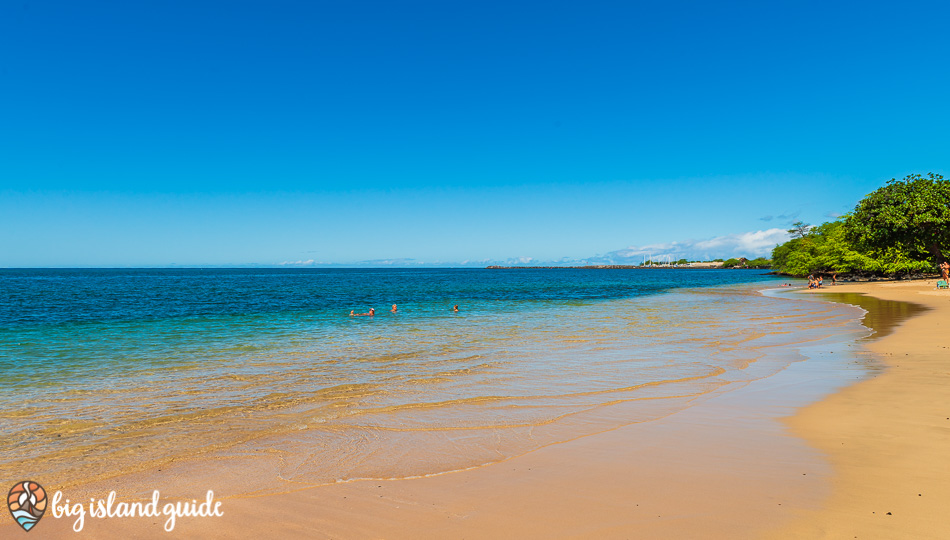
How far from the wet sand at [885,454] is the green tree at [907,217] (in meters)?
50.5

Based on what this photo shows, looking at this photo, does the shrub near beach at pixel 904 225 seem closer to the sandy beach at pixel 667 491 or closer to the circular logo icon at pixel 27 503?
the sandy beach at pixel 667 491

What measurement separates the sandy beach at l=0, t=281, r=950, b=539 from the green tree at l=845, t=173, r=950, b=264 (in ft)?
183

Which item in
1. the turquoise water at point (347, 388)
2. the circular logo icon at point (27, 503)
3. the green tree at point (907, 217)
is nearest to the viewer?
the circular logo icon at point (27, 503)

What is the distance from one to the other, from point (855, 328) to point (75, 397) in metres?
26.4

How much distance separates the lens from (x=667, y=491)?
512 centimetres

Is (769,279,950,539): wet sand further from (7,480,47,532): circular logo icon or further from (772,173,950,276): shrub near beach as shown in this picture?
(772,173,950,276): shrub near beach

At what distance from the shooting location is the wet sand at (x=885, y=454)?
4.32 meters

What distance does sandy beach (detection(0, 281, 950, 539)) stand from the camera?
14.5ft

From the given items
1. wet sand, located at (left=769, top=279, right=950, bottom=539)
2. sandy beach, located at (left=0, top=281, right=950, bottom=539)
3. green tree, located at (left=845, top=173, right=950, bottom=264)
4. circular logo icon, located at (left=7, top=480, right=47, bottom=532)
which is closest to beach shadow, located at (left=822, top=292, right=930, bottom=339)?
wet sand, located at (left=769, top=279, right=950, bottom=539)

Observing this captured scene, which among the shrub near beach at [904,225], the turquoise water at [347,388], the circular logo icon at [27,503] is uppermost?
the shrub near beach at [904,225]

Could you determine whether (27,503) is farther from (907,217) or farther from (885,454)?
(907,217)

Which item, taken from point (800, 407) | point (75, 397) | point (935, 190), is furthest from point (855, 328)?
point (935, 190)

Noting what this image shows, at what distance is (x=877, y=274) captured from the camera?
2916 inches

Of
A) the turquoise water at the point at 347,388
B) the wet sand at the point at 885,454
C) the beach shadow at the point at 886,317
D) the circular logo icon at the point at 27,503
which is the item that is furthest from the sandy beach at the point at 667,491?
the beach shadow at the point at 886,317
